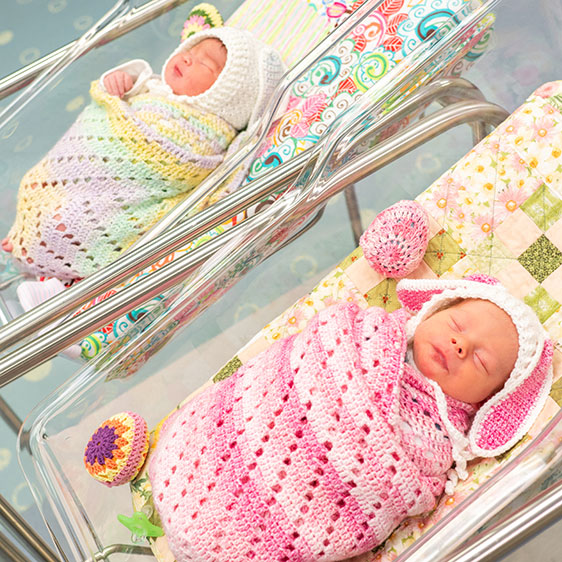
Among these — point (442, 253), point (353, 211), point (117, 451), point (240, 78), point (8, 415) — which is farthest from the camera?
point (8, 415)

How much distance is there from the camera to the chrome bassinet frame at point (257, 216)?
0.86m

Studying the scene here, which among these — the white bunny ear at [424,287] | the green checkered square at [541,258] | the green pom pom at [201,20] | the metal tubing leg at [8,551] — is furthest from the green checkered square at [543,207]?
the metal tubing leg at [8,551]

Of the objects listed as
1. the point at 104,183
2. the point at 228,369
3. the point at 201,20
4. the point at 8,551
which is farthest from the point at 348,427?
the point at 201,20

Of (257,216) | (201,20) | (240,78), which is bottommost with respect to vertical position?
(257,216)

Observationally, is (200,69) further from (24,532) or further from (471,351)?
(24,532)

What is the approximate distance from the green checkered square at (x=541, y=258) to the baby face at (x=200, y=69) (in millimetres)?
726

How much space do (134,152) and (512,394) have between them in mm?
821

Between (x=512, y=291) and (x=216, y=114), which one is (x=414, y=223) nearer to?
(x=512, y=291)

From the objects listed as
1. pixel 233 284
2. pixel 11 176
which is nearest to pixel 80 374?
pixel 233 284

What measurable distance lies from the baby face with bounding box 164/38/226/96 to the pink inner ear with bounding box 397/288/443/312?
0.64 metres

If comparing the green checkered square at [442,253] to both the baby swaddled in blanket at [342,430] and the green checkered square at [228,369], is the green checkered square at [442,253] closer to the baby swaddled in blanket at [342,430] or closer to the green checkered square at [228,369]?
the baby swaddled in blanket at [342,430]

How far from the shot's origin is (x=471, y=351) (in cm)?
83

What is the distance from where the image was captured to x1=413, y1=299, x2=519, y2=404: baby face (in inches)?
32.6

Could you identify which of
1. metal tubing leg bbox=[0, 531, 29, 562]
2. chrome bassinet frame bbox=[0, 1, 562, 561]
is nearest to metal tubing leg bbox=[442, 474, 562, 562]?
chrome bassinet frame bbox=[0, 1, 562, 561]
